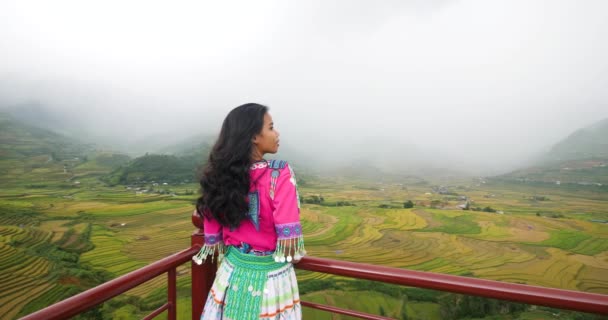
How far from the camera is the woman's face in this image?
4.62 ft

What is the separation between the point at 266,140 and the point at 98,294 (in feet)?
2.88

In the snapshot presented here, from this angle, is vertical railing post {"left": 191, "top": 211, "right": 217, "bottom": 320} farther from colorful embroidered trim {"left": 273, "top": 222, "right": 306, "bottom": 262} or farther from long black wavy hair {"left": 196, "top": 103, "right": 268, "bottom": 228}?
colorful embroidered trim {"left": 273, "top": 222, "right": 306, "bottom": 262}

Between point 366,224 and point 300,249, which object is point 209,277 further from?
point 366,224

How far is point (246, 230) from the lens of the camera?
4.58 ft

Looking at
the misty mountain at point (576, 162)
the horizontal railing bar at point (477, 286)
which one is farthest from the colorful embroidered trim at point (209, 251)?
the misty mountain at point (576, 162)

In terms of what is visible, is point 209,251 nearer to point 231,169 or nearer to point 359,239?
point 231,169

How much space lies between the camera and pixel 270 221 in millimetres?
1348

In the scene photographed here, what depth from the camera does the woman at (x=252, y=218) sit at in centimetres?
128

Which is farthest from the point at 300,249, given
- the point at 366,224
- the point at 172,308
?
the point at 366,224

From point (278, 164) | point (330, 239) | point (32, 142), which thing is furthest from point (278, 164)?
point (32, 142)

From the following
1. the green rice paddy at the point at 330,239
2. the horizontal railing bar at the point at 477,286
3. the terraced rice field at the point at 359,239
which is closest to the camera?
the horizontal railing bar at the point at 477,286

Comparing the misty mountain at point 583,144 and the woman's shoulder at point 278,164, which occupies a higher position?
the misty mountain at point 583,144

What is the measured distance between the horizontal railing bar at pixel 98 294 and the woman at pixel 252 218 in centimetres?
19

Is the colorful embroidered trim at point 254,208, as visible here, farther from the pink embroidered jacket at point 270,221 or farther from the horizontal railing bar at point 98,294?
the horizontal railing bar at point 98,294
